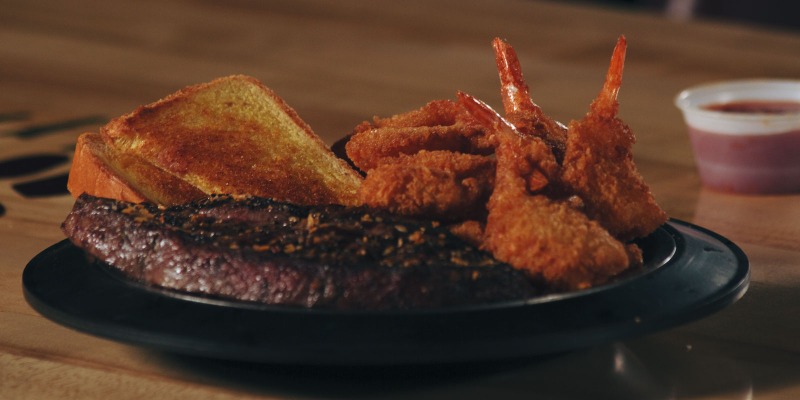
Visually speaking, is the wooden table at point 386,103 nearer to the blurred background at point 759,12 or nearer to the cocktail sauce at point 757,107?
the cocktail sauce at point 757,107

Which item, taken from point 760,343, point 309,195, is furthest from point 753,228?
point 309,195

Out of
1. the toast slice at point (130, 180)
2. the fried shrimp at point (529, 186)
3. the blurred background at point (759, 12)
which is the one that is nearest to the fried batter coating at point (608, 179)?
the fried shrimp at point (529, 186)

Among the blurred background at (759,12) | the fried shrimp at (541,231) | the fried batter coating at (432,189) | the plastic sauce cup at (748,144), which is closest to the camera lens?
the fried shrimp at (541,231)

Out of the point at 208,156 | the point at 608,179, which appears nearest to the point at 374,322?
the point at 608,179

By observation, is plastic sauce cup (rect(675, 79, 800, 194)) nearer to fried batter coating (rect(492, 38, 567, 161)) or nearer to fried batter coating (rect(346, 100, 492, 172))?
fried batter coating (rect(492, 38, 567, 161))

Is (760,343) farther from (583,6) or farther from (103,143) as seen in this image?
(583,6)

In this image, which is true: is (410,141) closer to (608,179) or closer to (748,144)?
(608,179)
